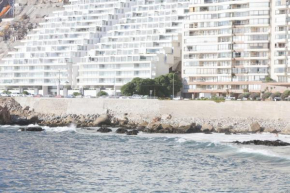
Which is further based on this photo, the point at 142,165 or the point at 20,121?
the point at 20,121

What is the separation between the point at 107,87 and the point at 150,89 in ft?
59.4

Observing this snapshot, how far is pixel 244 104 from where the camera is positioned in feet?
300

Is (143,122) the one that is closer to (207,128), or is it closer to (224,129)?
(207,128)

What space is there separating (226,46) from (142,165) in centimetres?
7618

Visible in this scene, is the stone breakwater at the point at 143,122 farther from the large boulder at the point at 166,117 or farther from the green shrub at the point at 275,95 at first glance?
the green shrub at the point at 275,95

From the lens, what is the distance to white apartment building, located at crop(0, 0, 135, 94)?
15025 centimetres

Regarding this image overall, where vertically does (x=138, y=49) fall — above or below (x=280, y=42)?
above

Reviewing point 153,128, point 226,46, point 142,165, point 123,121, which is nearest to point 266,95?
point 226,46

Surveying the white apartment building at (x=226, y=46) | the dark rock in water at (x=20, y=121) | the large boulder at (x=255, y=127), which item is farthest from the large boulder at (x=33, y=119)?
the large boulder at (x=255, y=127)

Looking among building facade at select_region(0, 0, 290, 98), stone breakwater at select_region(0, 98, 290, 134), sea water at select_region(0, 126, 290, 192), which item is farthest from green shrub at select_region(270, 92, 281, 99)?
sea water at select_region(0, 126, 290, 192)

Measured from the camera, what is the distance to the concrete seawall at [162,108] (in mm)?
88812

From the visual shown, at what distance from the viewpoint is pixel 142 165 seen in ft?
168

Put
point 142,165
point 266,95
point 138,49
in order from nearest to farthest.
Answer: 1. point 142,165
2. point 266,95
3. point 138,49

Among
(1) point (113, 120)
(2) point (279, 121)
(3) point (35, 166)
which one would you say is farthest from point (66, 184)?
(1) point (113, 120)
